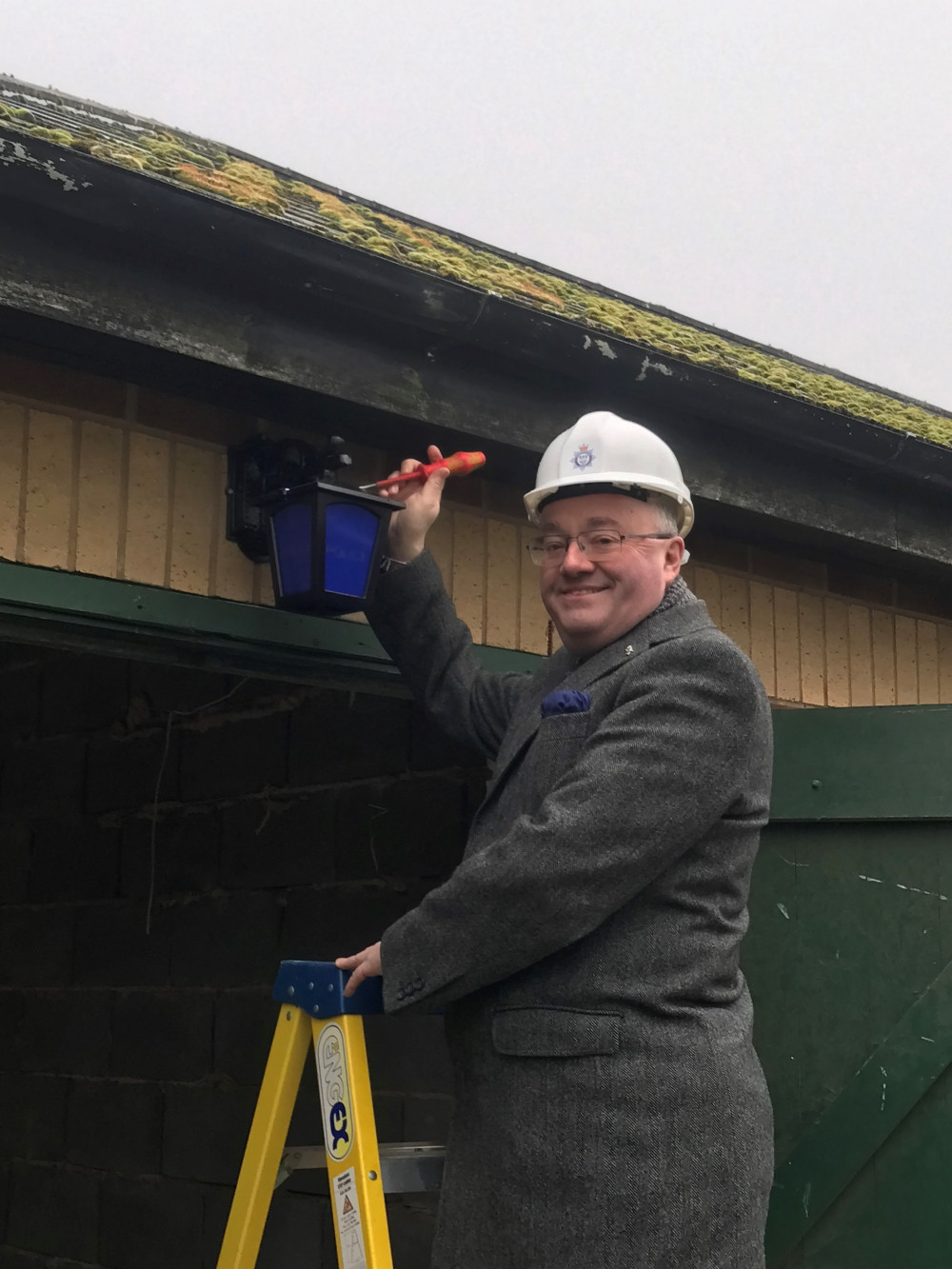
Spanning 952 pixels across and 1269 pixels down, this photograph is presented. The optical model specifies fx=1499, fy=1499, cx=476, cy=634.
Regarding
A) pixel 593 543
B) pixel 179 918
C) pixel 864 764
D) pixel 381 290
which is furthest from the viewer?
pixel 179 918

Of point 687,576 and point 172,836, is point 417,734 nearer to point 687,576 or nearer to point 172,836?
point 687,576

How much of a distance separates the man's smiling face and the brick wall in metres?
1.34

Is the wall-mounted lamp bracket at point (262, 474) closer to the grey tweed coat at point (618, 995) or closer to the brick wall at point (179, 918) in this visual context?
the grey tweed coat at point (618, 995)

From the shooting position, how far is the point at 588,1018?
88.3 inches

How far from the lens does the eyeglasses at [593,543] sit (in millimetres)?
2578

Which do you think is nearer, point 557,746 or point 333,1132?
point 333,1132

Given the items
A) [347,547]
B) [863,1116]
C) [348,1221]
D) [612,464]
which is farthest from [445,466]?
[863,1116]

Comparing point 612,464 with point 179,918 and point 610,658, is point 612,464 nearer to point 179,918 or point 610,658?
point 610,658

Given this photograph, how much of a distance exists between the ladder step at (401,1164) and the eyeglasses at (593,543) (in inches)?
40.0

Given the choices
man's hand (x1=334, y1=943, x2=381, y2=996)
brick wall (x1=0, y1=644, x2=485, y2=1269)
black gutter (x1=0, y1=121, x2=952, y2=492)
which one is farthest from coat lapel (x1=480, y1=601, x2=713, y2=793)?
brick wall (x1=0, y1=644, x2=485, y2=1269)

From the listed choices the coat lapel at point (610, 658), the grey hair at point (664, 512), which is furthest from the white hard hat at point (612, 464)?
the coat lapel at point (610, 658)

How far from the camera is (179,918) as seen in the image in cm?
464

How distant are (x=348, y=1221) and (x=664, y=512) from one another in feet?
4.21

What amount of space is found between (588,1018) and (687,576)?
6.04ft
